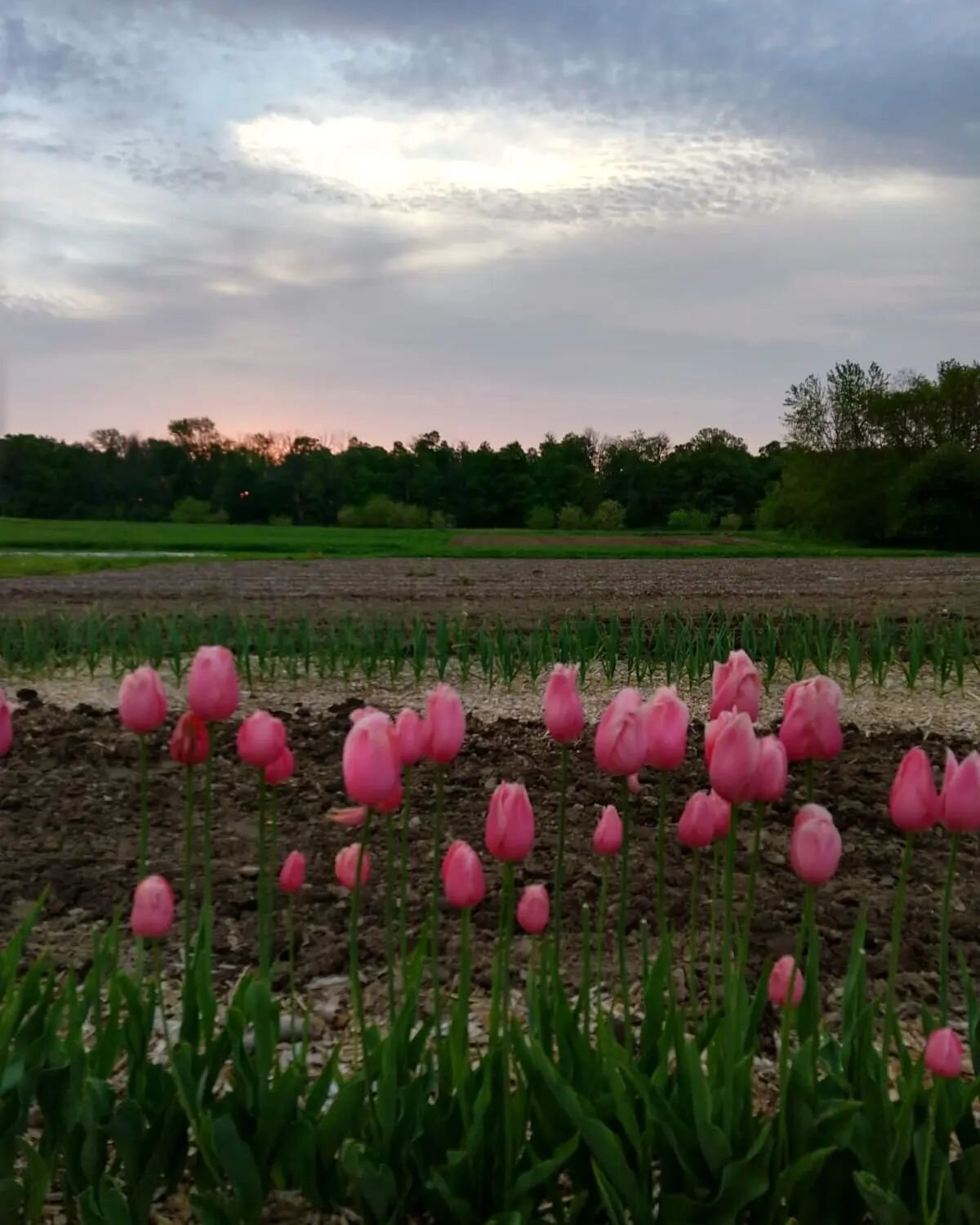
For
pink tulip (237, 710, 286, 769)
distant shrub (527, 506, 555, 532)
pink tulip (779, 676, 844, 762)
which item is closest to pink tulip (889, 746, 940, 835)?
pink tulip (779, 676, 844, 762)

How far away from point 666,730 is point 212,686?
71 centimetres

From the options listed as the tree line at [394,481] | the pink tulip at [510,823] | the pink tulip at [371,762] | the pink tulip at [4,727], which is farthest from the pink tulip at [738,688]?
the tree line at [394,481]

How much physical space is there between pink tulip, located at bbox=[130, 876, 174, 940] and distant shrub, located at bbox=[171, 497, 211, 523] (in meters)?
60.1

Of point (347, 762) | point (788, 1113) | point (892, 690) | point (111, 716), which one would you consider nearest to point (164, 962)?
point (347, 762)

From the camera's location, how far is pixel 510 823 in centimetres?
171

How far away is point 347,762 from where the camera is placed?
1711 mm

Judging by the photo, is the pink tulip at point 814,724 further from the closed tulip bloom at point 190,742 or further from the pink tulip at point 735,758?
the closed tulip bloom at point 190,742

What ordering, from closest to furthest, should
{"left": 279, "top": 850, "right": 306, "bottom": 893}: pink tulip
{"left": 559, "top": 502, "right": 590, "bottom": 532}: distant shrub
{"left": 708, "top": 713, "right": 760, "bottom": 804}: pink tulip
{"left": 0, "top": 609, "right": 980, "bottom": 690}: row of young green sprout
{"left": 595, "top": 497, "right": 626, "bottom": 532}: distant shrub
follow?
{"left": 708, "top": 713, "right": 760, "bottom": 804}: pink tulip → {"left": 279, "top": 850, "right": 306, "bottom": 893}: pink tulip → {"left": 0, "top": 609, "right": 980, "bottom": 690}: row of young green sprout → {"left": 595, "top": 497, "right": 626, "bottom": 532}: distant shrub → {"left": 559, "top": 502, "right": 590, "bottom": 532}: distant shrub

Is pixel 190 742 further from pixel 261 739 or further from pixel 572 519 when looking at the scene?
pixel 572 519

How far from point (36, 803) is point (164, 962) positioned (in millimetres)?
1612

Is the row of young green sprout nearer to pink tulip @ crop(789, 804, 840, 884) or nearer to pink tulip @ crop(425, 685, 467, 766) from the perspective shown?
pink tulip @ crop(425, 685, 467, 766)

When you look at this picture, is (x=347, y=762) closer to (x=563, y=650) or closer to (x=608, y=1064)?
(x=608, y=1064)

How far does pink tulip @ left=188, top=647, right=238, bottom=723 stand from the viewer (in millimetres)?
1852

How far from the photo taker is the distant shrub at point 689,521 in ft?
181
